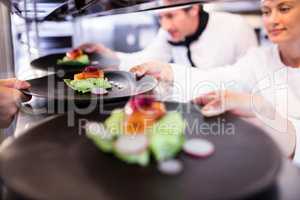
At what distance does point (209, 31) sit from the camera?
1.14 meters

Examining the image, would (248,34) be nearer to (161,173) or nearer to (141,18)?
(141,18)

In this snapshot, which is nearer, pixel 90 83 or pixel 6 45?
pixel 90 83

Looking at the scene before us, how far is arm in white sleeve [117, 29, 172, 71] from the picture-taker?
3.44ft

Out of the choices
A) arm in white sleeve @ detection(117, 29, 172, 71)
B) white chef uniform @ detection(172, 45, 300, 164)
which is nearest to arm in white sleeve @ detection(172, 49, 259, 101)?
white chef uniform @ detection(172, 45, 300, 164)

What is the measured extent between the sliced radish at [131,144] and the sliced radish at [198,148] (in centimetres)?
6

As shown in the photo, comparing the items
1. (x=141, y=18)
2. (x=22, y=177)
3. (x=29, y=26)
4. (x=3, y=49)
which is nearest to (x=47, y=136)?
(x=22, y=177)

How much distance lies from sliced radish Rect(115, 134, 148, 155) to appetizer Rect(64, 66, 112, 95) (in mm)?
277

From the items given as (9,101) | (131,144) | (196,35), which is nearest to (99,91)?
(9,101)

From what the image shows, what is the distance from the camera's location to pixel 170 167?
17.1 inches

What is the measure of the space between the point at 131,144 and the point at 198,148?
98 mm

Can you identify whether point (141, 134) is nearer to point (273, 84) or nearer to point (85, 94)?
point (85, 94)

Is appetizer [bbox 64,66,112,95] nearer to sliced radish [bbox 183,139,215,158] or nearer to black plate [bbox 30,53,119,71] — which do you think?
black plate [bbox 30,53,119,71]

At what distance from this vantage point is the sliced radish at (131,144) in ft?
1.43

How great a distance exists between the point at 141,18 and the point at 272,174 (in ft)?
Answer: 2.77
